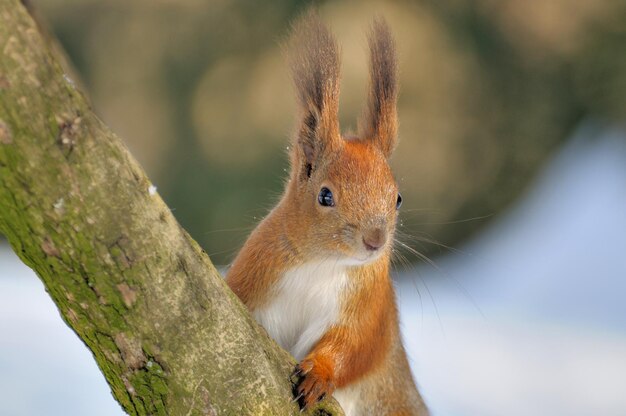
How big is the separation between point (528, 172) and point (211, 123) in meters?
1.35

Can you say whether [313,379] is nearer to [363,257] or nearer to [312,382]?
[312,382]

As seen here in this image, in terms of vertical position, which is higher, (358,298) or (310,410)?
(358,298)

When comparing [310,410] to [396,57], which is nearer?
[310,410]

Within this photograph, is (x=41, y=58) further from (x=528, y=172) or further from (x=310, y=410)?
(x=528, y=172)

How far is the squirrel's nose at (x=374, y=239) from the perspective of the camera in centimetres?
117

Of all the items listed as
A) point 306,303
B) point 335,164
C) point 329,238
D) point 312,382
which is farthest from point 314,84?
point 312,382

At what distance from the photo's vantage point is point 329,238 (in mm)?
1207

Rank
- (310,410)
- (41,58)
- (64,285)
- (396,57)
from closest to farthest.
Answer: (41,58), (64,285), (310,410), (396,57)

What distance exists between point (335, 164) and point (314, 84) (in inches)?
5.0

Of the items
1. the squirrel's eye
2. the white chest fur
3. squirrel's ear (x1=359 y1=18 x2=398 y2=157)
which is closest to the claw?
the white chest fur

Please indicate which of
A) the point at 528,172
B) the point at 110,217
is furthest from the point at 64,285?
the point at 528,172

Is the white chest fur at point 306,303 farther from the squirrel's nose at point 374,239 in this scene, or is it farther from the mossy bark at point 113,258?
the mossy bark at point 113,258

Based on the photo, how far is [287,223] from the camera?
1280mm

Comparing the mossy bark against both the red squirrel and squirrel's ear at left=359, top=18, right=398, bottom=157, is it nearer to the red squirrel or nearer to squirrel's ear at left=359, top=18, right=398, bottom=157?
the red squirrel
